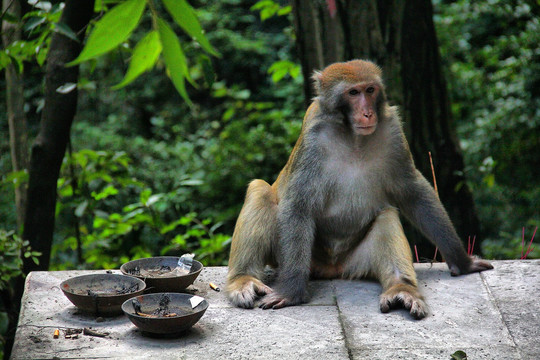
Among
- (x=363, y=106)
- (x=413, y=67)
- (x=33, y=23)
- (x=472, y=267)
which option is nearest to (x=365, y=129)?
(x=363, y=106)

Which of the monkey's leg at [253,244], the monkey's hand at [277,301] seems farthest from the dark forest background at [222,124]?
the monkey's hand at [277,301]

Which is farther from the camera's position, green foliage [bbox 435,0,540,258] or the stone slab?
green foliage [bbox 435,0,540,258]

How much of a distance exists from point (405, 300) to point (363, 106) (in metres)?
1.31

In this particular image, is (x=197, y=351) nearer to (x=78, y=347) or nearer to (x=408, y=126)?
(x=78, y=347)

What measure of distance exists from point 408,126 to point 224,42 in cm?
845

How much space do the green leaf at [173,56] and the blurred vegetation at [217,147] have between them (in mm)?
3480

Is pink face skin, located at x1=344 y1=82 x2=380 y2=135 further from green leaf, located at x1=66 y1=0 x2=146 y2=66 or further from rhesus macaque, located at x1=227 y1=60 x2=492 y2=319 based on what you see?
green leaf, located at x1=66 y1=0 x2=146 y2=66

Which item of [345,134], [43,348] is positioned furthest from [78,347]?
[345,134]

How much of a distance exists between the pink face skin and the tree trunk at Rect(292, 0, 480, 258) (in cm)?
206

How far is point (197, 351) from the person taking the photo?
3.64 meters

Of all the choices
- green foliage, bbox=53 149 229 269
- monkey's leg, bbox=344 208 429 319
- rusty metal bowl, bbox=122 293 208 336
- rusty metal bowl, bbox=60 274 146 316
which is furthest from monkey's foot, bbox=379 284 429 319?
green foliage, bbox=53 149 229 269

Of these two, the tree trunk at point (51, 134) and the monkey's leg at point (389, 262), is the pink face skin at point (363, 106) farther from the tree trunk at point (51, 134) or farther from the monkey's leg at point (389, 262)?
the tree trunk at point (51, 134)

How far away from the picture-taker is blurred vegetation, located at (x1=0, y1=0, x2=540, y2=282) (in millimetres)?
6660

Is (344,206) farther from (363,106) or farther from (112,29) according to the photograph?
(112,29)
